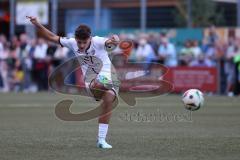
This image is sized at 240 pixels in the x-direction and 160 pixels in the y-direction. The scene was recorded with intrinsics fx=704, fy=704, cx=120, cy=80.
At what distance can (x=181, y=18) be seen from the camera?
32.3m

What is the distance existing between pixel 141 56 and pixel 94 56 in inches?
610

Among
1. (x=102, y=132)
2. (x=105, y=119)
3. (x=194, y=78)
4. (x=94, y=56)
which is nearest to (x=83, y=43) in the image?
(x=94, y=56)

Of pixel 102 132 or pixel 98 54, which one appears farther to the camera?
pixel 98 54

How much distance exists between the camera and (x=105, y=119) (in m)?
10.5

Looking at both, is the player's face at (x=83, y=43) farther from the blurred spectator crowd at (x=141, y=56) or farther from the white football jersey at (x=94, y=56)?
the blurred spectator crowd at (x=141, y=56)

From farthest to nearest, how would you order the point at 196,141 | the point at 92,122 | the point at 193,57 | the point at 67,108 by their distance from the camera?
the point at 193,57, the point at 67,108, the point at 92,122, the point at 196,141

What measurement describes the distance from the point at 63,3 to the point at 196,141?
72.0 ft

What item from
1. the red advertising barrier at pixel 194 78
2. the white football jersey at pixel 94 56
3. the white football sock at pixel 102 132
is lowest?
the red advertising barrier at pixel 194 78

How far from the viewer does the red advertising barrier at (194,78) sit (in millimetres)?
25438

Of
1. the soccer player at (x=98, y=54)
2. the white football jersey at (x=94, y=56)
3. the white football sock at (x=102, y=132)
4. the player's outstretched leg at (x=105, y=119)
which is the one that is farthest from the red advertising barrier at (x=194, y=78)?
the white football sock at (x=102, y=132)

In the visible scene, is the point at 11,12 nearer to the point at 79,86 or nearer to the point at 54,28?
the point at 54,28

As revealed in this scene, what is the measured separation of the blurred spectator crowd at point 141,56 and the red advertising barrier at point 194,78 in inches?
9.7

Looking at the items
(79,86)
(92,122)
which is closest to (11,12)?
(79,86)

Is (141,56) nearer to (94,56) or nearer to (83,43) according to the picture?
(94,56)
